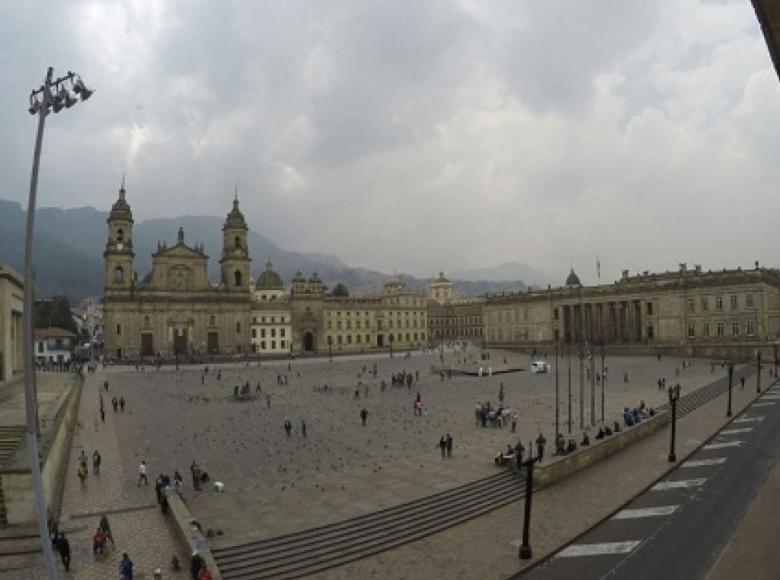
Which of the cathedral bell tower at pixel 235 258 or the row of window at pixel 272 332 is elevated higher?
the cathedral bell tower at pixel 235 258

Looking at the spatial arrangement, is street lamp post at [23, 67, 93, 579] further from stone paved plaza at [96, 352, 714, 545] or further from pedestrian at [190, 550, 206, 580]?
stone paved plaza at [96, 352, 714, 545]

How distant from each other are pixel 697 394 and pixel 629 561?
3112 cm

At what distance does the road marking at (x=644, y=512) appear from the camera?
20641 mm

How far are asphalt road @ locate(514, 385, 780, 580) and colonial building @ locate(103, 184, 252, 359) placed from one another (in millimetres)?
78405

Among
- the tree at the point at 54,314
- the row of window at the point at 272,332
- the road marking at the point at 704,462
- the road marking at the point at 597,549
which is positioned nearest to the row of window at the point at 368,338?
the row of window at the point at 272,332

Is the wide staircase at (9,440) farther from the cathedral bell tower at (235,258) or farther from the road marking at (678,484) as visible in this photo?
the cathedral bell tower at (235,258)

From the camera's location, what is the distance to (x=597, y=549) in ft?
59.1

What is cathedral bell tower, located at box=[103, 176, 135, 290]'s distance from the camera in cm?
9181

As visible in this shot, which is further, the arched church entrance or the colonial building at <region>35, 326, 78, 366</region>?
the arched church entrance

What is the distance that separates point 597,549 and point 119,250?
87039mm

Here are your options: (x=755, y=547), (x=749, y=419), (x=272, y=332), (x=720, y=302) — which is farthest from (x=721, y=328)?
(x=272, y=332)

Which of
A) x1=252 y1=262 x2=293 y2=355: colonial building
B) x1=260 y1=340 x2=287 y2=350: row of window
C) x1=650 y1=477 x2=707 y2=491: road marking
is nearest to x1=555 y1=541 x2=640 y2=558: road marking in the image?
x1=650 y1=477 x2=707 y2=491: road marking

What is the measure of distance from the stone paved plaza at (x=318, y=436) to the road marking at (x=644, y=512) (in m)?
5.36

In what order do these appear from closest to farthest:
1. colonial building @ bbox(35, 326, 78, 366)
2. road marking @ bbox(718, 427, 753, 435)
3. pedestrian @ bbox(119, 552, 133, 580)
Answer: pedestrian @ bbox(119, 552, 133, 580)
road marking @ bbox(718, 427, 753, 435)
colonial building @ bbox(35, 326, 78, 366)
